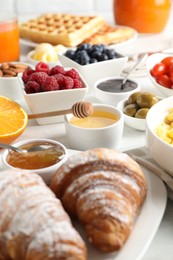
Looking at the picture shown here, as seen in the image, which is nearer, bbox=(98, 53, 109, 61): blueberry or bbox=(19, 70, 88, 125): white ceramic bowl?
bbox=(19, 70, 88, 125): white ceramic bowl

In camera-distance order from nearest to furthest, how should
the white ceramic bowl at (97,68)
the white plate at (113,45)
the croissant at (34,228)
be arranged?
the croissant at (34,228), the white ceramic bowl at (97,68), the white plate at (113,45)

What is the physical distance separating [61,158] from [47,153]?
0.12 feet

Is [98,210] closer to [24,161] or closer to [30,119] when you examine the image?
[24,161]

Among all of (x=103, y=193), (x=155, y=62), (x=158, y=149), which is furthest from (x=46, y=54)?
(x=103, y=193)

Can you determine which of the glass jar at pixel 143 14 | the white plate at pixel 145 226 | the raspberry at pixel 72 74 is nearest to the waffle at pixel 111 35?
the glass jar at pixel 143 14

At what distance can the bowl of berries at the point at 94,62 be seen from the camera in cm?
150

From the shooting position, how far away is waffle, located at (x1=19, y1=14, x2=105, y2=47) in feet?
6.21

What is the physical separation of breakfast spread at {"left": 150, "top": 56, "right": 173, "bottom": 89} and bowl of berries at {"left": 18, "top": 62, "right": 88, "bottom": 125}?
0.29 meters

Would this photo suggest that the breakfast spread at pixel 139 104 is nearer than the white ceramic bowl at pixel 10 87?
Yes

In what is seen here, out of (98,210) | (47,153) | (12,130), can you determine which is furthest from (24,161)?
(98,210)

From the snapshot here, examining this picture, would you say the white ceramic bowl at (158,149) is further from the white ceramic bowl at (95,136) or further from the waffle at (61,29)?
the waffle at (61,29)

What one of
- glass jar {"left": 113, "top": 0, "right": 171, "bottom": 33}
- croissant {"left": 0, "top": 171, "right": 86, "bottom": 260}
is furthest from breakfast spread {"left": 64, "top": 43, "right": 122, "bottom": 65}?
croissant {"left": 0, "top": 171, "right": 86, "bottom": 260}

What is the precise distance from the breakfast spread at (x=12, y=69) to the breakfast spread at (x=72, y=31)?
40 centimetres

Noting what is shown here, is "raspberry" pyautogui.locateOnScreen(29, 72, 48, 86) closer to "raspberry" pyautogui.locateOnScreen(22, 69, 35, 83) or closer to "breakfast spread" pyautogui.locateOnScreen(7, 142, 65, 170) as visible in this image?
"raspberry" pyautogui.locateOnScreen(22, 69, 35, 83)
